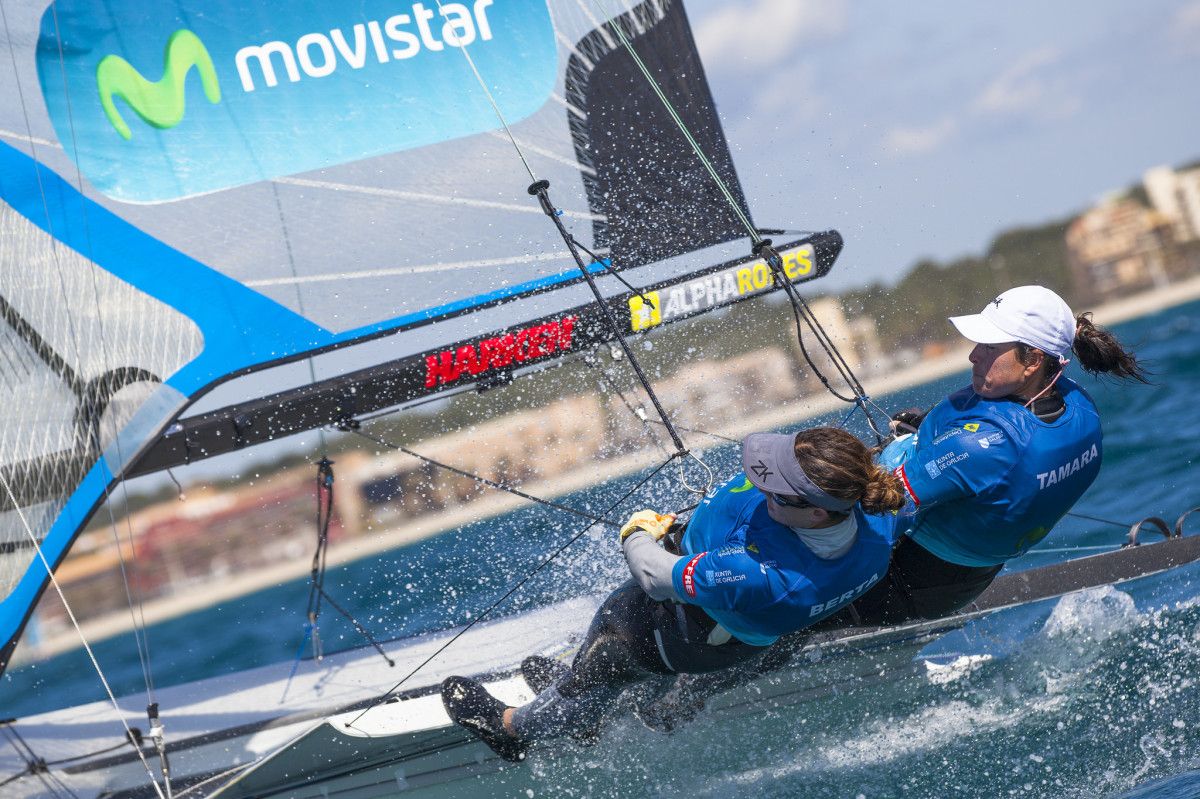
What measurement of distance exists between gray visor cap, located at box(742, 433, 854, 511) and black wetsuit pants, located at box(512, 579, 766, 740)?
661 millimetres

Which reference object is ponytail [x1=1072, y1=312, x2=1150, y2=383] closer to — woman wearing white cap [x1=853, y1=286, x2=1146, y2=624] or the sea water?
woman wearing white cap [x1=853, y1=286, x2=1146, y2=624]

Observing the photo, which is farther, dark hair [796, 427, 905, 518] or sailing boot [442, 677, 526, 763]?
sailing boot [442, 677, 526, 763]

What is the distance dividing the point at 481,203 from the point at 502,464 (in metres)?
31.2

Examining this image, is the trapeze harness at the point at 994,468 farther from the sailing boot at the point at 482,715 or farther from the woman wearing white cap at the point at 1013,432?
the sailing boot at the point at 482,715

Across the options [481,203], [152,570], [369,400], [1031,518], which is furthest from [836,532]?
[152,570]

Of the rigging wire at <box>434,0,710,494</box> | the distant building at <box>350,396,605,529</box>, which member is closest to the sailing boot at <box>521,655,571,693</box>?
the rigging wire at <box>434,0,710,494</box>

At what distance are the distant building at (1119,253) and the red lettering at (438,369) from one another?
4711cm

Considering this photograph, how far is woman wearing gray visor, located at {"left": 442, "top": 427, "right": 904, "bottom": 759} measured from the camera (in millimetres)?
2178

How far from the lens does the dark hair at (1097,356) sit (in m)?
2.53

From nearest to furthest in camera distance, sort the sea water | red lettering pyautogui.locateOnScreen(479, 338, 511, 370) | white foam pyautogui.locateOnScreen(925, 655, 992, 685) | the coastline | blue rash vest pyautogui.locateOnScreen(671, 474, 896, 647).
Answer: blue rash vest pyautogui.locateOnScreen(671, 474, 896, 647) → the sea water → white foam pyautogui.locateOnScreen(925, 655, 992, 685) → red lettering pyautogui.locateOnScreen(479, 338, 511, 370) → the coastline

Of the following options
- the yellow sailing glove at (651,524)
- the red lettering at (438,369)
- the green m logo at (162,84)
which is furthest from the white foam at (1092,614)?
the green m logo at (162,84)

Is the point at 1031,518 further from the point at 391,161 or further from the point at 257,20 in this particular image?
the point at 257,20

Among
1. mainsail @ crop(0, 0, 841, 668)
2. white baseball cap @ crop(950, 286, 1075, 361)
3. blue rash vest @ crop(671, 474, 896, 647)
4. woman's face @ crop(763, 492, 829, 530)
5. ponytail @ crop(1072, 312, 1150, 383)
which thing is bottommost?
blue rash vest @ crop(671, 474, 896, 647)

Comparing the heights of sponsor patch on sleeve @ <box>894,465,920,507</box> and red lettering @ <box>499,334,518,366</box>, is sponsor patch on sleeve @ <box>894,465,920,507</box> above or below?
below
